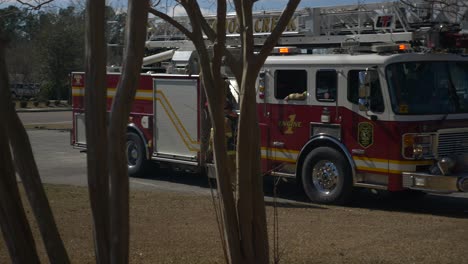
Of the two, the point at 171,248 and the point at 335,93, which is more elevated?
the point at 335,93

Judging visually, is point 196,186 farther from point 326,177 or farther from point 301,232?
point 301,232

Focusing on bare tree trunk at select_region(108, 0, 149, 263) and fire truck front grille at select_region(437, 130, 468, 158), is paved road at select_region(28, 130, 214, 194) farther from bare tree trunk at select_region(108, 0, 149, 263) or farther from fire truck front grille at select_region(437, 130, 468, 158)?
bare tree trunk at select_region(108, 0, 149, 263)

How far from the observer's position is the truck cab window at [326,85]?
1236 cm

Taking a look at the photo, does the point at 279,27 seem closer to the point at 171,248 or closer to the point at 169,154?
the point at 171,248

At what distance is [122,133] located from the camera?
458 cm

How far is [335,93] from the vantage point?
12305 mm

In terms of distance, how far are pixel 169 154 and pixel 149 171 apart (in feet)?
3.80

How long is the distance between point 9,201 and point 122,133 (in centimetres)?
91

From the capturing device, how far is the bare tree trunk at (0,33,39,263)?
4.76 metres

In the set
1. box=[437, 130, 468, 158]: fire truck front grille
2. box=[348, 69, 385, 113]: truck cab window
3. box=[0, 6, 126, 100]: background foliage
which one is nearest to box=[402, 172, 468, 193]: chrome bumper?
box=[437, 130, 468, 158]: fire truck front grille

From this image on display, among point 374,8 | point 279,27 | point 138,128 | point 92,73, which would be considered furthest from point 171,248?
point 138,128

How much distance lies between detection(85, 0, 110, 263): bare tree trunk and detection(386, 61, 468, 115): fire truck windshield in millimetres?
7568

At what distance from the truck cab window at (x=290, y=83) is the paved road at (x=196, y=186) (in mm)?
1840

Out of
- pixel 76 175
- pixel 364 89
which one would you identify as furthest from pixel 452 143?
pixel 76 175
